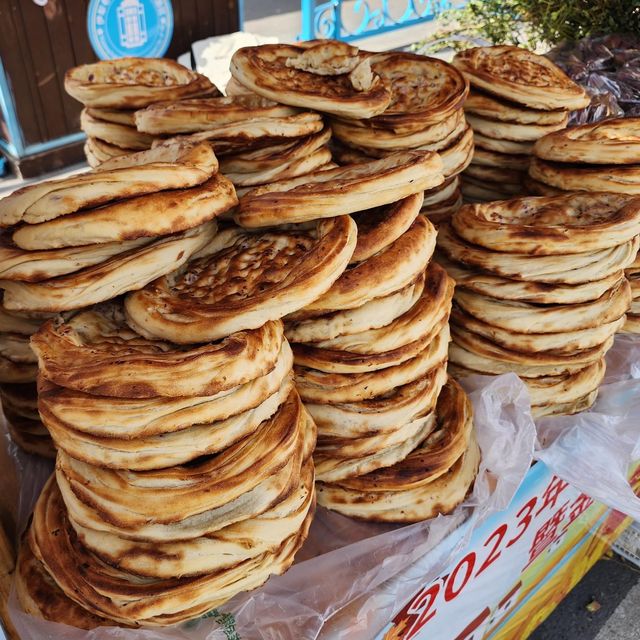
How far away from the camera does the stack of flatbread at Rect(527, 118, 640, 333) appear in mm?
2631

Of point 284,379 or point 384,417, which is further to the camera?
point 384,417

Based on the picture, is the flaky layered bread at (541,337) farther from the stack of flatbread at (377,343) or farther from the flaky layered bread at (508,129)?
the flaky layered bread at (508,129)

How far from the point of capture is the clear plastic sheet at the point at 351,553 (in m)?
1.89

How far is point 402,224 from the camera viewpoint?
1940mm

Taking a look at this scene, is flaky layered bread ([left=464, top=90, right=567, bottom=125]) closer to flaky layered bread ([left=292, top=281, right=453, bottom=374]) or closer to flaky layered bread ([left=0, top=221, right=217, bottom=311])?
flaky layered bread ([left=292, top=281, right=453, bottom=374])

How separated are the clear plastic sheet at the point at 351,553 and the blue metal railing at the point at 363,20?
7942 millimetres

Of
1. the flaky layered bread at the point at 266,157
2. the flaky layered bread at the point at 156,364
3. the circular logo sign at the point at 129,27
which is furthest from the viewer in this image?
the circular logo sign at the point at 129,27

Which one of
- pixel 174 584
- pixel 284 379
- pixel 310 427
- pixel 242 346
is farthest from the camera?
pixel 310 427

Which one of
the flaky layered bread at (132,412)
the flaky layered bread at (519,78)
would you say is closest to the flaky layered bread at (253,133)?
the flaky layered bread at (132,412)

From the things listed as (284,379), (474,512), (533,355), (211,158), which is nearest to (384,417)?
(284,379)

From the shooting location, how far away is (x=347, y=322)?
1.92 m

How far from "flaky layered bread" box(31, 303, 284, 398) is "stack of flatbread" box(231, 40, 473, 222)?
3.32 feet

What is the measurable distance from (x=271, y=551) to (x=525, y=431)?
123cm

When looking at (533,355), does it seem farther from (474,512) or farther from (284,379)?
(284,379)
